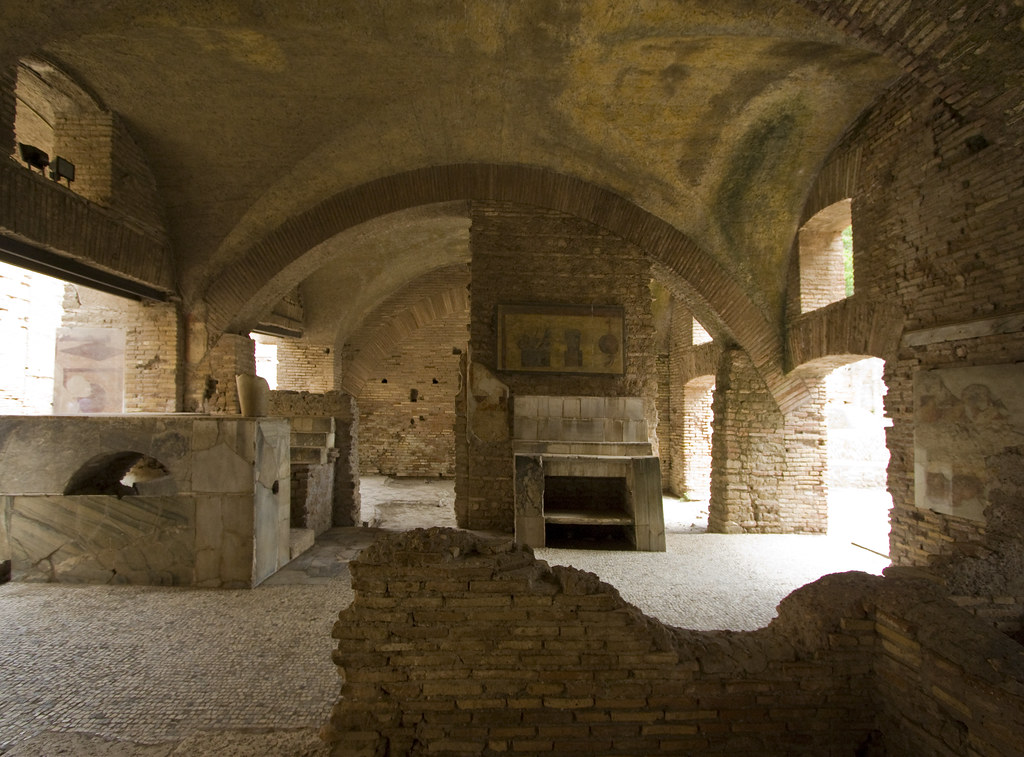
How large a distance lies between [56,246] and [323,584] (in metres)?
4.37

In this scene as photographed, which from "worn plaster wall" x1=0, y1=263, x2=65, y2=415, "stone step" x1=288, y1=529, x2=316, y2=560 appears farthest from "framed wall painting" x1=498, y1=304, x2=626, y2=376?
"worn plaster wall" x1=0, y1=263, x2=65, y2=415

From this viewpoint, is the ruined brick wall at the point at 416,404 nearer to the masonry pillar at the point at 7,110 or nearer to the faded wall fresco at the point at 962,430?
the masonry pillar at the point at 7,110

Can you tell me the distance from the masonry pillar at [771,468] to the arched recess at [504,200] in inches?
12.5

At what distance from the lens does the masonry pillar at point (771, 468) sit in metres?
7.46

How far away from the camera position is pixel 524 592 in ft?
9.12

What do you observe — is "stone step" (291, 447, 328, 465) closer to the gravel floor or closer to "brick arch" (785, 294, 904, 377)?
the gravel floor

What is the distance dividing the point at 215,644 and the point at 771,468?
22.9 feet

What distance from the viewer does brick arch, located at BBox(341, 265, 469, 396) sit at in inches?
485

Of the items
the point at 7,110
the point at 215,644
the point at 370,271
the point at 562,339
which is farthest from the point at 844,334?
the point at 7,110

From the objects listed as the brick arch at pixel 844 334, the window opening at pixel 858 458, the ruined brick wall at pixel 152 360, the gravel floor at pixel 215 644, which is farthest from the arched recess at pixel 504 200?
the gravel floor at pixel 215 644

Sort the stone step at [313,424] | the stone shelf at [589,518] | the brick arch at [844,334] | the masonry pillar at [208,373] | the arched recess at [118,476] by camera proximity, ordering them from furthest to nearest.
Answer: the stone step at [313,424], the masonry pillar at [208,373], the stone shelf at [589,518], the brick arch at [844,334], the arched recess at [118,476]

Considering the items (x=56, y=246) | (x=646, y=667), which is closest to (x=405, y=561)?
(x=646, y=667)

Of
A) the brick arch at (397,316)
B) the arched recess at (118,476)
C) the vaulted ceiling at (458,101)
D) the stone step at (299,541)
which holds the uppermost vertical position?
the vaulted ceiling at (458,101)

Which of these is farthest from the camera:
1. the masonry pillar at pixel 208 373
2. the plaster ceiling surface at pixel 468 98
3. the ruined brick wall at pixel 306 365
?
the ruined brick wall at pixel 306 365
